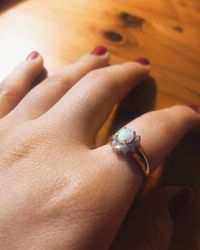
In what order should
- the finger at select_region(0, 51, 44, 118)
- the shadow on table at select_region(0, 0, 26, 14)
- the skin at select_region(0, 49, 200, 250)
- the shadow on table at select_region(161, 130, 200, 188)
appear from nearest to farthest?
the skin at select_region(0, 49, 200, 250) → the shadow on table at select_region(161, 130, 200, 188) → the finger at select_region(0, 51, 44, 118) → the shadow on table at select_region(0, 0, 26, 14)

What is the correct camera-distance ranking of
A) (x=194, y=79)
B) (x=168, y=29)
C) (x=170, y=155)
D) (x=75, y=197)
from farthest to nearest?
(x=168, y=29)
(x=194, y=79)
(x=170, y=155)
(x=75, y=197)

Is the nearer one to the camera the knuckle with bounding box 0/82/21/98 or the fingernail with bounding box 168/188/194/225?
the fingernail with bounding box 168/188/194/225

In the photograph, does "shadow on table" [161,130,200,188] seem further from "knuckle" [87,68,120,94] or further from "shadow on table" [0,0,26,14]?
"shadow on table" [0,0,26,14]

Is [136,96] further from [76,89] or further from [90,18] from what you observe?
[90,18]

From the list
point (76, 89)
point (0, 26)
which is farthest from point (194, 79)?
point (0, 26)

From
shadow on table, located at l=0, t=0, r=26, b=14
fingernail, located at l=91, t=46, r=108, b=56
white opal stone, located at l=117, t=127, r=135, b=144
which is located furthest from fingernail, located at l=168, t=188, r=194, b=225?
shadow on table, located at l=0, t=0, r=26, b=14

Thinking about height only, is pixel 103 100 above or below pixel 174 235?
above

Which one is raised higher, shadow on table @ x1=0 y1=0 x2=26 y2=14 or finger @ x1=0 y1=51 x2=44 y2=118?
shadow on table @ x1=0 y1=0 x2=26 y2=14

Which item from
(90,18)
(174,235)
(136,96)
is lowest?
(174,235)

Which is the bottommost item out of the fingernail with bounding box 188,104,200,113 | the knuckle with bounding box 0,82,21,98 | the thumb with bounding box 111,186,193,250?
the thumb with bounding box 111,186,193,250
